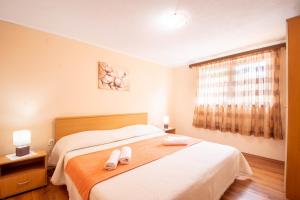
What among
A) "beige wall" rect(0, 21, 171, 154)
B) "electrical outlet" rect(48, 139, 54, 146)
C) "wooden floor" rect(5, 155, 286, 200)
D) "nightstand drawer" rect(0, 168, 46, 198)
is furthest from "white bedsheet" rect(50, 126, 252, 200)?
"beige wall" rect(0, 21, 171, 154)

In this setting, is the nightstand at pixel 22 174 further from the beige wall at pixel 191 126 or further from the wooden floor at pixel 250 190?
the beige wall at pixel 191 126

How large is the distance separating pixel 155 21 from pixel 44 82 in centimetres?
203

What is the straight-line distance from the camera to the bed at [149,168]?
1178mm

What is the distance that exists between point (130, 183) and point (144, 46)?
2.58 m

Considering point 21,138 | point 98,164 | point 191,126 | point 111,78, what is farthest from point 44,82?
point 191,126

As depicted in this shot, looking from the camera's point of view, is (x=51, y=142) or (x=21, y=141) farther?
(x=51, y=142)

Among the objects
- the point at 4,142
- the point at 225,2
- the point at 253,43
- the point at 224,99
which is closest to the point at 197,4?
the point at 225,2

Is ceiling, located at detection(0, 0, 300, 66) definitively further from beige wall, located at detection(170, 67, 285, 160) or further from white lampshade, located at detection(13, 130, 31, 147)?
white lampshade, located at detection(13, 130, 31, 147)

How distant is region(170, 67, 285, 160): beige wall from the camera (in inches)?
113

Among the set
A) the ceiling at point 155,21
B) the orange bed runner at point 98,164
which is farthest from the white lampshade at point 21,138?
the ceiling at point 155,21

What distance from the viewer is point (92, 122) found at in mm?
2791

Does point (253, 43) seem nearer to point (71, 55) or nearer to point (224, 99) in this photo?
point (224, 99)

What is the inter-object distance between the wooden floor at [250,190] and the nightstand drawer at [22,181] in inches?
3.2

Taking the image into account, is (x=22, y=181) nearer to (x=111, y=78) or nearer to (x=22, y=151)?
(x=22, y=151)
